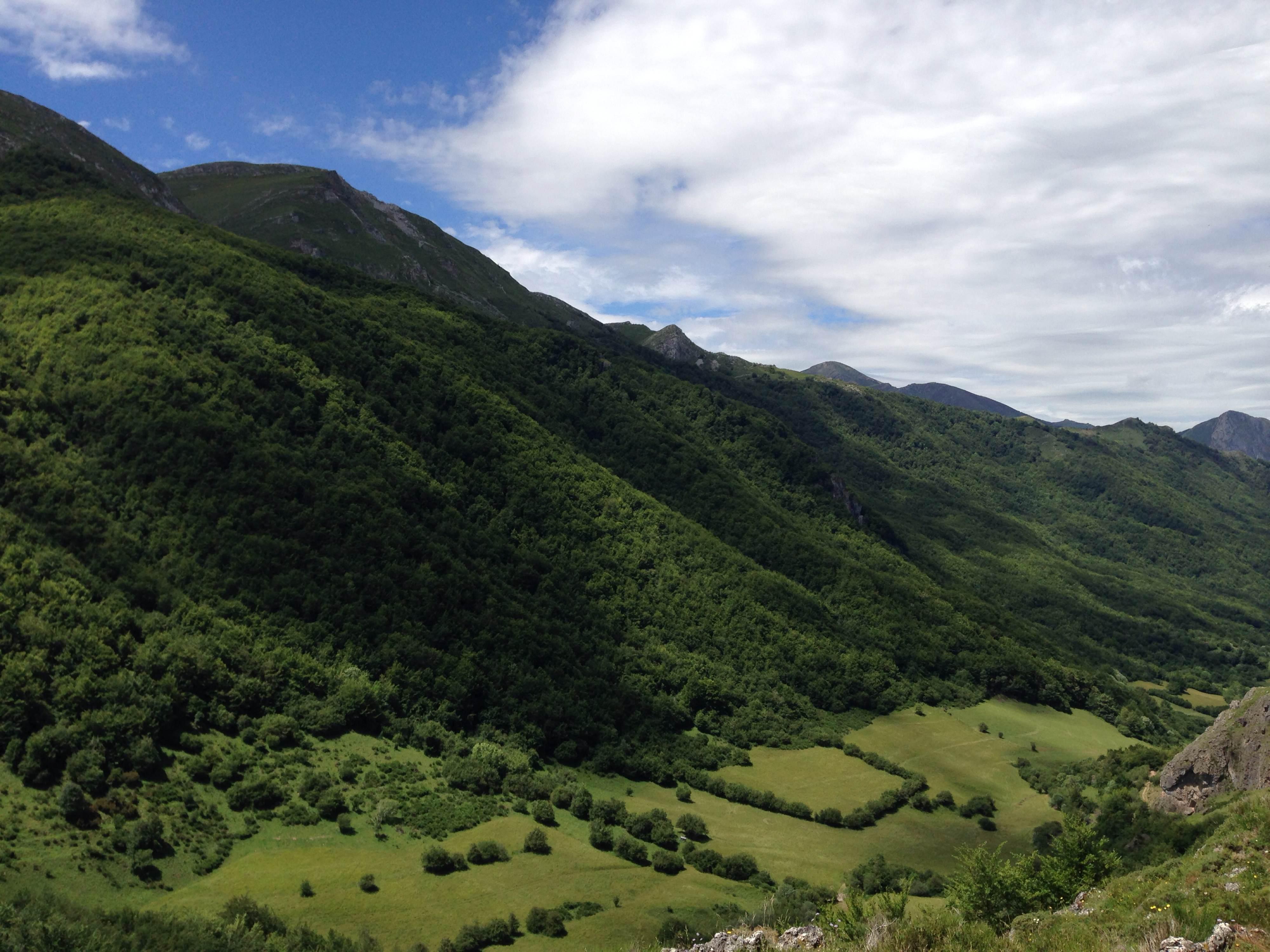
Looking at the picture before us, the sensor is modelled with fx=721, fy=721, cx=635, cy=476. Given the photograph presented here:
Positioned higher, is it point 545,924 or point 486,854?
point 545,924

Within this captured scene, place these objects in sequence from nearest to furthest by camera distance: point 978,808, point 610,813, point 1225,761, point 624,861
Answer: point 1225,761 < point 624,861 < point 610,813 < point 978,808

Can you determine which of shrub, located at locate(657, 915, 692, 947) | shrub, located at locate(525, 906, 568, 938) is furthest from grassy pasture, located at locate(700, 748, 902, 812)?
shrub, located at locate(525, 906, 568, 938)

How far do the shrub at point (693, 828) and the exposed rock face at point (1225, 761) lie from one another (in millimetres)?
43860

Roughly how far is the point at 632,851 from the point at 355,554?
187 feet

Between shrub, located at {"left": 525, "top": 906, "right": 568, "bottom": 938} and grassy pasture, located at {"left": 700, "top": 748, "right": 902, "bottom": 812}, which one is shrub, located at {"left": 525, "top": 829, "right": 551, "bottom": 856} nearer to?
shrub, located at {"left": 525, "top": 906, "right": 568, "bottom": 938}

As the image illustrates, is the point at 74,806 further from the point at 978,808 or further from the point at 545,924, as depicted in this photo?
the point at 978,808

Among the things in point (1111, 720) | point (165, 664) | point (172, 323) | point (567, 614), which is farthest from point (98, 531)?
point (1111, 720)

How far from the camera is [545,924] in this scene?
2223 inches

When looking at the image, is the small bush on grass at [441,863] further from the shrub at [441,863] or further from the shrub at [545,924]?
the shrub at [545,924]

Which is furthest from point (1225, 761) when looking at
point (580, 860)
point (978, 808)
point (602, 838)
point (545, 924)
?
point (580, 860)

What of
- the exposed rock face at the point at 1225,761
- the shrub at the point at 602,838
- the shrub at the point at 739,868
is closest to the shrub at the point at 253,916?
the shrub at the point at 602,838

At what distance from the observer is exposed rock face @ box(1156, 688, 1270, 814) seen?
54250 millimetres

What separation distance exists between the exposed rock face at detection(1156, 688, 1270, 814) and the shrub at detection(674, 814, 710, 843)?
144ft

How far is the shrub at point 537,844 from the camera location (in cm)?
6994
